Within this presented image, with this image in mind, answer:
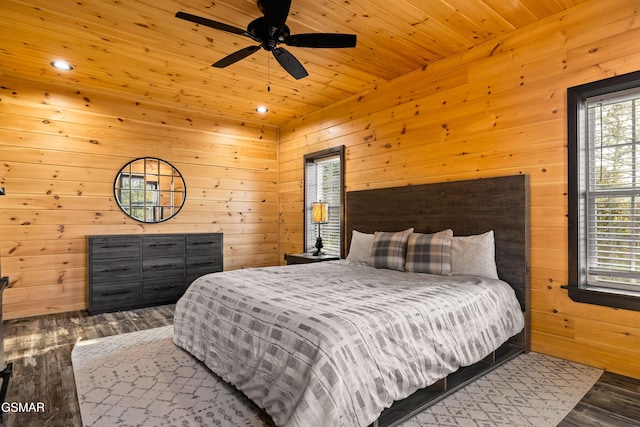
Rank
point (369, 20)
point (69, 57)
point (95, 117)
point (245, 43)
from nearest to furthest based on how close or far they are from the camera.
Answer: point (369, 20) < point (245, 43) < point (69, 57) < point (95, 117)

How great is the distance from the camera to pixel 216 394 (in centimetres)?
228

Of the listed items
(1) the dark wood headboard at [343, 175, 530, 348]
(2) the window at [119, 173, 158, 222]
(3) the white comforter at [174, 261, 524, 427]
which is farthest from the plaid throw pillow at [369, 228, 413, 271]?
(2) the window at [119, 173, 158, 222]

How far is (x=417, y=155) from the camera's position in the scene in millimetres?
3906

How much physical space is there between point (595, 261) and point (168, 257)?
446 centimetres

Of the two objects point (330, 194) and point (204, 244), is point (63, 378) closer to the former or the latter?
point (204, 244)

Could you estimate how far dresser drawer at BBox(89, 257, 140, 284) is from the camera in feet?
13.7

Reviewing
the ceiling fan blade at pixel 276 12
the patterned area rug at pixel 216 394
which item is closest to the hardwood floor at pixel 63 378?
the patterned area rug at pixel 216 394

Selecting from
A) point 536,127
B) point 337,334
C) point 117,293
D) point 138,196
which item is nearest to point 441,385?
point 337,334

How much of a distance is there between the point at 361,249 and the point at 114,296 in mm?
2961

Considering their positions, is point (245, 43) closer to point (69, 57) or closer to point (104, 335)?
point (69, 57)

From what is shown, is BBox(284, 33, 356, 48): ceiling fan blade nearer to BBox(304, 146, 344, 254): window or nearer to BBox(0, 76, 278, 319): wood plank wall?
BBox(304, 146, 344, 254): window

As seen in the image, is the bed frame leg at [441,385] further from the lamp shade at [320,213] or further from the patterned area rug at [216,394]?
the lamp shade at [320,213]

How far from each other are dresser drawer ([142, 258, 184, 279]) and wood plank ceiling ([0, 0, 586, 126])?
213 cm

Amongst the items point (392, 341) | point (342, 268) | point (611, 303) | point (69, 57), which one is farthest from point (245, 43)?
point (611, 303)
